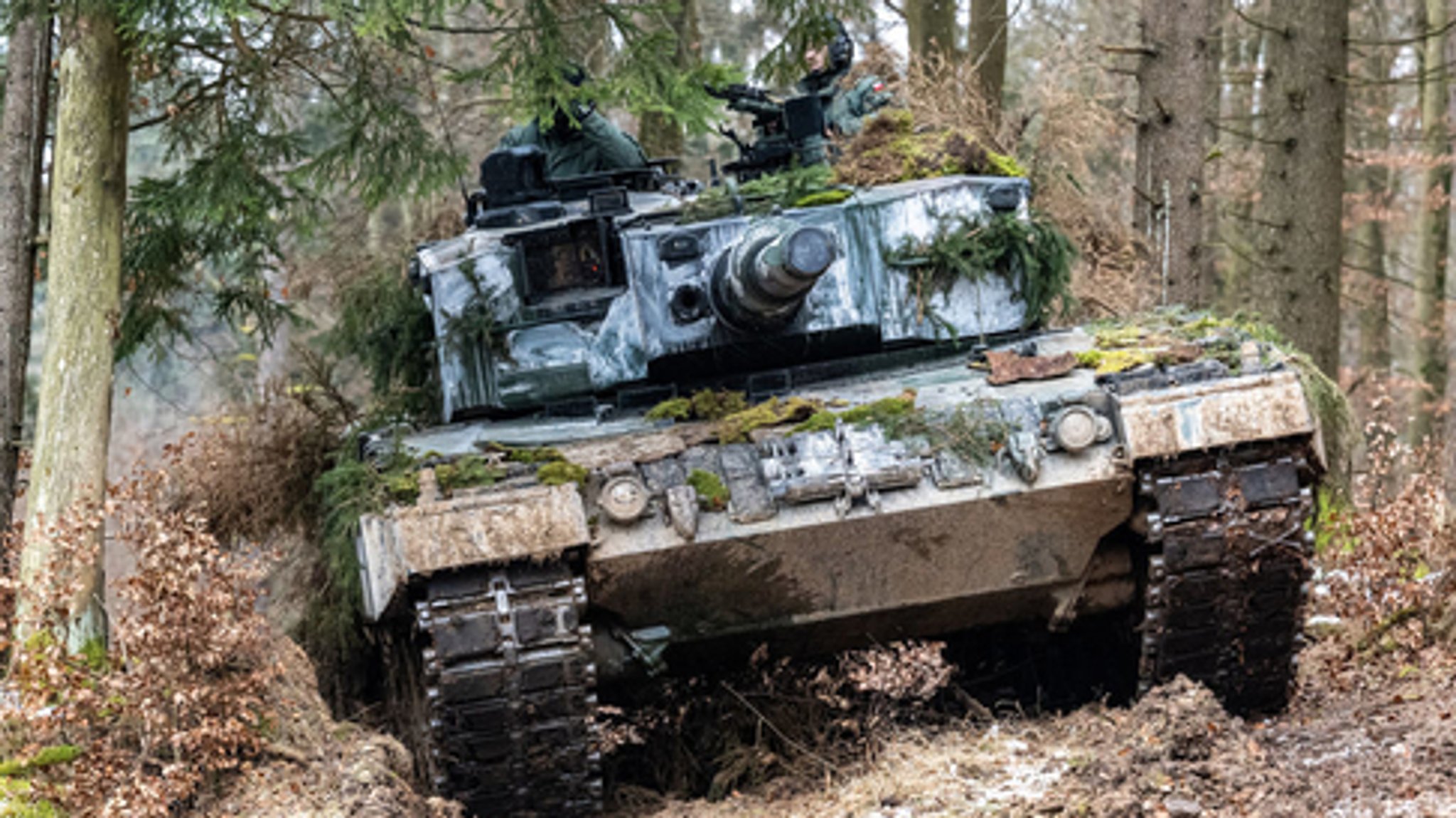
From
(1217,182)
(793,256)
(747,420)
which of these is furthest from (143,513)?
(1217,182)

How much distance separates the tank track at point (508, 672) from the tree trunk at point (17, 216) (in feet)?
15.3

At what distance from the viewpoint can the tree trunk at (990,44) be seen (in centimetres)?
1523

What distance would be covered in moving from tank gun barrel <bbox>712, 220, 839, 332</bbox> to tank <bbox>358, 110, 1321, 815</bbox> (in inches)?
0.7

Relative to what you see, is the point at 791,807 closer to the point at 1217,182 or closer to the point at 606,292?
the point at 606,292

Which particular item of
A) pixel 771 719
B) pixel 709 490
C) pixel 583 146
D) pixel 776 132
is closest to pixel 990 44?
pixel 776 132

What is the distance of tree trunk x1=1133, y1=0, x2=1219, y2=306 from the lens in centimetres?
1229

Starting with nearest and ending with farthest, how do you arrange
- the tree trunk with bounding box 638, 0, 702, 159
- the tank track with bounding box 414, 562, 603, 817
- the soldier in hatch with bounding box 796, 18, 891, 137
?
1. the tank track with bounding box 414, 562, 603, 817
2. the soldier in hatch with bounding box 796, 18, 891, 137
3. the tree trunk with bounding box 638, 0, 702, 159

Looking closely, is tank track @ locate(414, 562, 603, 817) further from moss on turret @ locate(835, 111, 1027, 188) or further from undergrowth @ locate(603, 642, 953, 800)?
moss on turret @ locate(835, 111, 1027, 188)

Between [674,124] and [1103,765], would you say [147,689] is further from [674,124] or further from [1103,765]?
[674,124]

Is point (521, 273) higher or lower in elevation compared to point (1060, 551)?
higher

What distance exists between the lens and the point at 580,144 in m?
10.7

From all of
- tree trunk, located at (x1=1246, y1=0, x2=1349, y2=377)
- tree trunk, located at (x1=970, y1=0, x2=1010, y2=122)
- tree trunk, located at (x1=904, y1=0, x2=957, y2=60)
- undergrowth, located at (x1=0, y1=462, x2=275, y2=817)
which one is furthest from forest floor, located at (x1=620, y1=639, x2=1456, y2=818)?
tree trunk, located at (x1=904, y1=0, x2=957, y2=60)

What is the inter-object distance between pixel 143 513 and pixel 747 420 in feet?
9.67

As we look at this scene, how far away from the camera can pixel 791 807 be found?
7246mm
